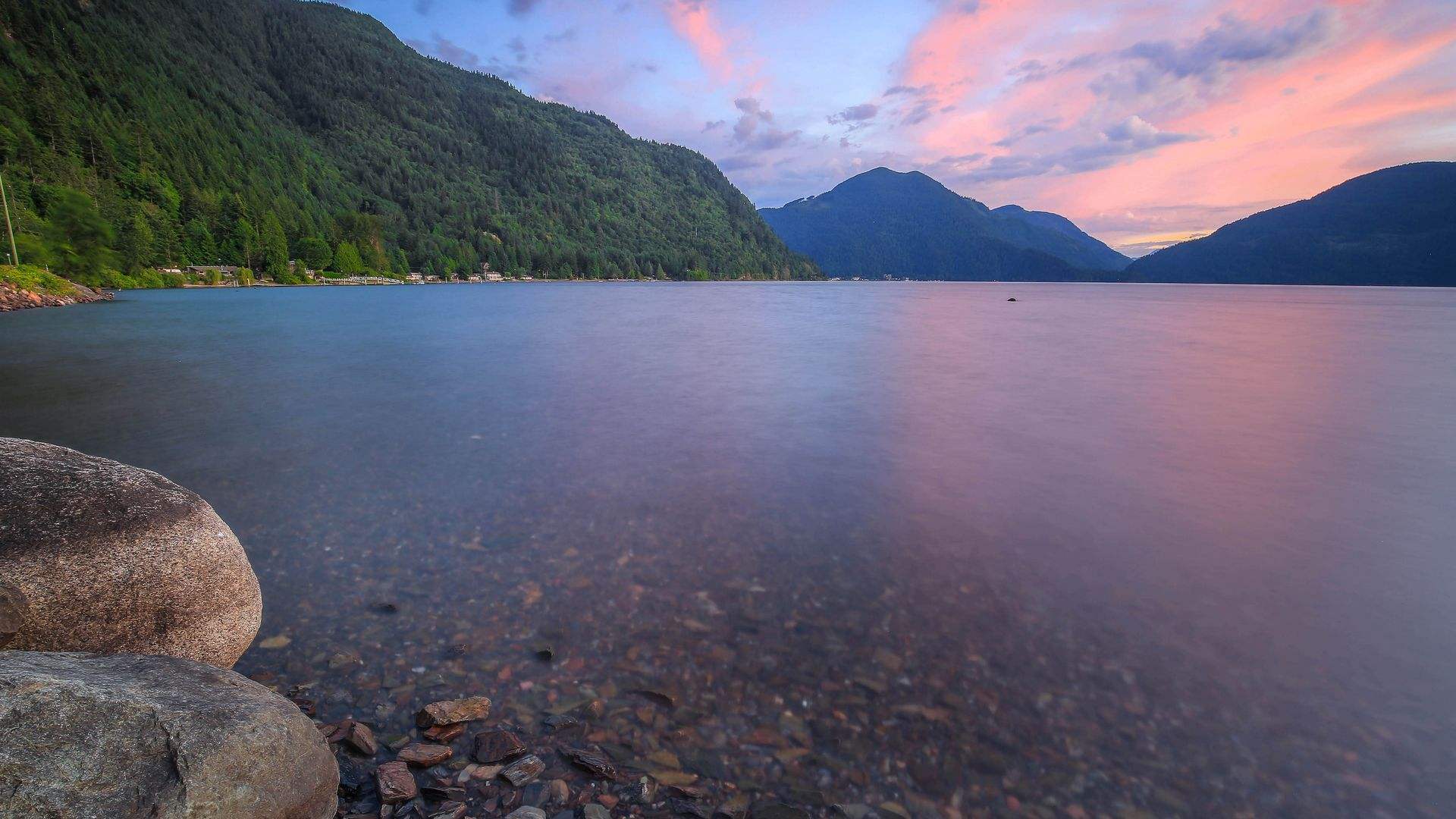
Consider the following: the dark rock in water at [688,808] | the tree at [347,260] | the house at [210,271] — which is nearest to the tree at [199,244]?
the house at [210,271]

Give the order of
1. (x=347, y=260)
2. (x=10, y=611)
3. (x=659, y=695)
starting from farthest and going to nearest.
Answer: (x=347, y=260) → (x=659, y=695) → (x=10, y=611)

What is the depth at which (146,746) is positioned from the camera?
258 cm

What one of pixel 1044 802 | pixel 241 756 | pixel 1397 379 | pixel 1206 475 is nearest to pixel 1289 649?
pixel 1044 802

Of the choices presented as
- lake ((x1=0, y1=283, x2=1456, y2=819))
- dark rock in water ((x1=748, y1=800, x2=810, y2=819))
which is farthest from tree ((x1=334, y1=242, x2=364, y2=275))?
dark rock in water ((x1=748, y1=800, x2=810, y2=819))

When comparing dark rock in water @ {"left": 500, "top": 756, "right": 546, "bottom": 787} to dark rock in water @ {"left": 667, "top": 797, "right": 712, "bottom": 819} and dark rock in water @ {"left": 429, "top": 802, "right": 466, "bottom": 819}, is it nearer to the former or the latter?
dark rock in water @ {"left": 429, "top": 802, "right": 466, "bottom": 819}

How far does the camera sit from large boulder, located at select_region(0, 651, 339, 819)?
7.70 ft

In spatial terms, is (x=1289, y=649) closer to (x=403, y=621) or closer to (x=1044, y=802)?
(x=1044, y=802)

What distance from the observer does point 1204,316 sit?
65438 mm

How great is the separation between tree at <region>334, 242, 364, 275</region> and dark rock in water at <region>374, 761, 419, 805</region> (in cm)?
17121

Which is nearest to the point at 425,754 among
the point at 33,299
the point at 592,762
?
the point at 592,762

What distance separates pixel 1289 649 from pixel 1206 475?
6.10m

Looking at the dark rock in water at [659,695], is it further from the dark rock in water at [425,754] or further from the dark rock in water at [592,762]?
the dark rock in water at [425,754]

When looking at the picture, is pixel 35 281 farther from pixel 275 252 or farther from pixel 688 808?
pixel 275 252

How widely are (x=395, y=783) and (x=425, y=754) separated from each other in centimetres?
31
